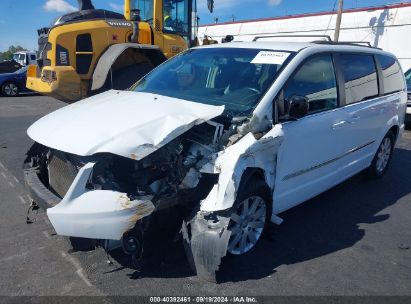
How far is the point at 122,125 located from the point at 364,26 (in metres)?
19.2

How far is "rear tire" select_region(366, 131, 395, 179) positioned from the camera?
570 cm

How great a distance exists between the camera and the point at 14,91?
58.3 ft

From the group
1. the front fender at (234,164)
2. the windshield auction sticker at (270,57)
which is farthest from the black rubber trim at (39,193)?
the windshield auction sticker at (270,57)

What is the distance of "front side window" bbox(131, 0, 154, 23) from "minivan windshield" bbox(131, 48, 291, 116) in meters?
4.80

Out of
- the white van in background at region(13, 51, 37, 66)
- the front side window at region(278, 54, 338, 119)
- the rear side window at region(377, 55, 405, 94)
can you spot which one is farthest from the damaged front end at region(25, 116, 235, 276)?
the white van in background at region(13, 51, 37, 66)

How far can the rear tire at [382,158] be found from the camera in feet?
18.7

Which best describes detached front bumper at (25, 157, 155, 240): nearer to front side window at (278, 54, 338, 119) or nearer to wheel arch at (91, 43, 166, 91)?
front side window at (278, 54, 338, 119)

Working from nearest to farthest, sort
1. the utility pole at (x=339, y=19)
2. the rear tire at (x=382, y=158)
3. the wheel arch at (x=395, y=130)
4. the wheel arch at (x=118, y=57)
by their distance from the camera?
the rear tire at (x=382, y=158)
the wheel arch at (x=395, y=130)
the wheel arch at (x=118, y=57)
the utility pole at (x=339, y=19)

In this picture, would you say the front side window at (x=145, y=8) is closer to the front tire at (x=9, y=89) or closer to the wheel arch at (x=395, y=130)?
the wheel arch at (x=395, y=130)

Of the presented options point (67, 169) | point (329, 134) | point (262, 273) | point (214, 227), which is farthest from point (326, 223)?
point (67, 169)

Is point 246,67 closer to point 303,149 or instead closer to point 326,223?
point 303,149

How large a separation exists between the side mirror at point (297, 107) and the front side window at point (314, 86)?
0.14 ft

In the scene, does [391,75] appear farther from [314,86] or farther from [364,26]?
[364,26]

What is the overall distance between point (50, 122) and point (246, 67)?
6.30 feet
